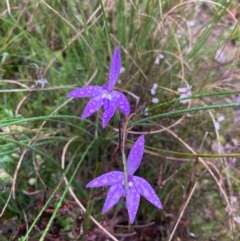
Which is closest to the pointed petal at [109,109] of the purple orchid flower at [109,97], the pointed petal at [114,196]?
the purple orchid flower at [109,97]

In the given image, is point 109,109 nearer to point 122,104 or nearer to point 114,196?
point 122,104

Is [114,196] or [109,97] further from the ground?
[109,97]

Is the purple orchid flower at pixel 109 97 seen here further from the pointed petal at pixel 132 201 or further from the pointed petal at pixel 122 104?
the pointed petal at pixel 132 201

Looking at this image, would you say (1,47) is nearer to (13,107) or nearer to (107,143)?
(13,107)

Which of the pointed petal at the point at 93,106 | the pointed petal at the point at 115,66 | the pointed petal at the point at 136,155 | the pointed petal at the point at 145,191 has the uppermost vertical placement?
the pointed petal at the point at 115,66

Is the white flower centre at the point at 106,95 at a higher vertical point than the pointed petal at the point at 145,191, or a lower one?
higher

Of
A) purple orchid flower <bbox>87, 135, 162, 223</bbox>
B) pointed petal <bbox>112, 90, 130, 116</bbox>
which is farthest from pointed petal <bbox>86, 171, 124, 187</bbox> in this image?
pointed petal <bbox>112, 90, 130, 116</bbox>

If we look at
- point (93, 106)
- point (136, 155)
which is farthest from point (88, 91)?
point (136, 155)
